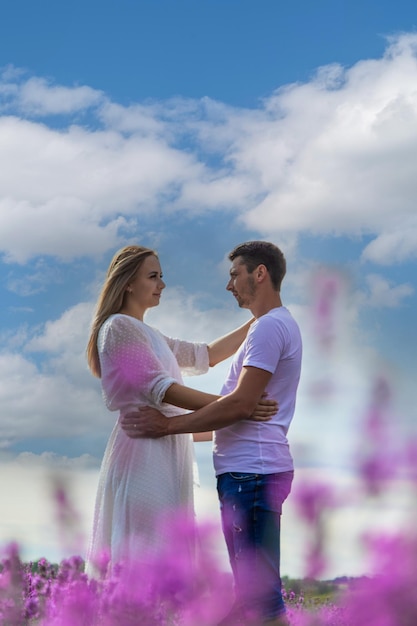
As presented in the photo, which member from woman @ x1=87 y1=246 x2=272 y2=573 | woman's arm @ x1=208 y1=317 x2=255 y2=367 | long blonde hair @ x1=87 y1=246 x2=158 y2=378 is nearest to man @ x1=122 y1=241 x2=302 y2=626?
woman @ x1=87 y1=246 x2=272 y2=573

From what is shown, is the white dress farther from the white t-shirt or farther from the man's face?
the man's face

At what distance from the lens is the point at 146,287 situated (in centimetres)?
500

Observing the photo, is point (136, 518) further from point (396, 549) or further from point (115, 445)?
point (396, 549)

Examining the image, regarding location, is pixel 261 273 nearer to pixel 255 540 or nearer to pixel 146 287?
pixel 146 287

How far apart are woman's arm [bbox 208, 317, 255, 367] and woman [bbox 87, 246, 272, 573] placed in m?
0.85

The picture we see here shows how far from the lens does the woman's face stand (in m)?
4.99

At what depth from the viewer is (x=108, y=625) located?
2924 millimetres

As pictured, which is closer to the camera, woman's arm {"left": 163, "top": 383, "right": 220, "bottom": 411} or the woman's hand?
the woman's hand

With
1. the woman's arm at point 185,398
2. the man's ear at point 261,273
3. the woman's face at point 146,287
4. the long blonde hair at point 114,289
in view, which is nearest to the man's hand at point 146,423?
the woman's arm at point 185,398

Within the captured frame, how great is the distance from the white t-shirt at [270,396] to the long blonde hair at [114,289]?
0.85 metres

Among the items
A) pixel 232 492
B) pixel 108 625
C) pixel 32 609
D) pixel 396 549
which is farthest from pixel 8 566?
pixel 396 549

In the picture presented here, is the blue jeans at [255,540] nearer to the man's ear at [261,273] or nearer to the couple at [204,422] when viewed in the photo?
the couple at [204,422]

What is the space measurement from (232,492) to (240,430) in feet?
1.09

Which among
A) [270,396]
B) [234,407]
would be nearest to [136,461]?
[234,407]
